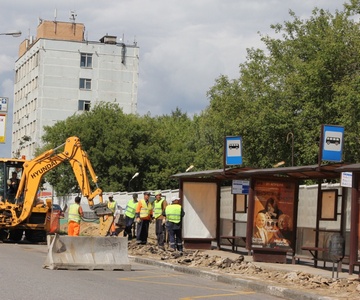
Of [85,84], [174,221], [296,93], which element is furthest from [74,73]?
[174,221]

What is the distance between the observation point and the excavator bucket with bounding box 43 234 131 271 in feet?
73.7

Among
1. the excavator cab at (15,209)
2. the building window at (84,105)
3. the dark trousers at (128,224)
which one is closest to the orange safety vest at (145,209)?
the dark trousers at (128,224)

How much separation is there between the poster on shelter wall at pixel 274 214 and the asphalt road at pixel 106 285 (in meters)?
3.37

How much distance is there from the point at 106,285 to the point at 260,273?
15.7ft

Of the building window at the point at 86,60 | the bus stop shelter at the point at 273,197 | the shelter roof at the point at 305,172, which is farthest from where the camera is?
the building window at the point at 86,60

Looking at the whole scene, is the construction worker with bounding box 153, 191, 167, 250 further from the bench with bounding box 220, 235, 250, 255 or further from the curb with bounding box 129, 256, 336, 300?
the curb with bounding box 129, 256, 336, 300

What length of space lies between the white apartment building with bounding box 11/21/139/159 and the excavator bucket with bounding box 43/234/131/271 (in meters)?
87.9

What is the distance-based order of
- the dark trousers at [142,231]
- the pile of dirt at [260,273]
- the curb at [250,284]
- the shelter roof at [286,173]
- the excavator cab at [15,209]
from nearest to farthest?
the curb at [250,284] → the pile of dirt at [260,273] → the shelter roof at [286,173] → the dark trousers at [142,231] → the excavator cab at [15,209]

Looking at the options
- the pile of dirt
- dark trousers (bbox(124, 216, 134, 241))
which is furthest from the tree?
the pile of dirt

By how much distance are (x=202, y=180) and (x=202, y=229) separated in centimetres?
165

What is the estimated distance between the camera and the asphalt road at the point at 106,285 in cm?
1595

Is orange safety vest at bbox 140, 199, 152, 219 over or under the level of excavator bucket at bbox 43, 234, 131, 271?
over

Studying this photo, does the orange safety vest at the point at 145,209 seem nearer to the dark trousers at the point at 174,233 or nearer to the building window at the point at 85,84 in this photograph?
the dark trousers at the point at 174,233

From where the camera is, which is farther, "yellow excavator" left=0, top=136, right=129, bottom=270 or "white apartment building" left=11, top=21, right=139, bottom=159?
"white apartment building" left=11, top=21, right=139, bottom=159
